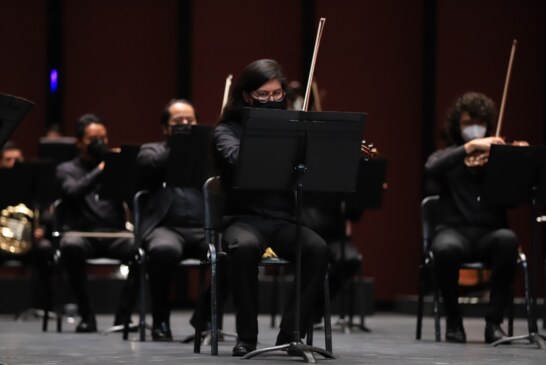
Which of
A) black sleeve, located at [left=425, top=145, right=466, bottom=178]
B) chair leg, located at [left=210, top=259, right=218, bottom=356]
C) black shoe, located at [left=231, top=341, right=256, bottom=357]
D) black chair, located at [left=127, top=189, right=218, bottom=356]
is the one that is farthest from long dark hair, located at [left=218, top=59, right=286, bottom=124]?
black sleeve, located at [left=425, top=145, right=466, bottom=178]

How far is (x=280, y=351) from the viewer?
14.1 feet

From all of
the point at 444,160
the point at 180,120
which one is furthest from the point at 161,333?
the point at 444,160

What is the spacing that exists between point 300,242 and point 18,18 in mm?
5376

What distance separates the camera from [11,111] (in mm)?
3244

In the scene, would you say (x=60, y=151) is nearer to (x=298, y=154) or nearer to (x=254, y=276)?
(x=254, y=276)

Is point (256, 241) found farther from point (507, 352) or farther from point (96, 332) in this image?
point (96, 332)

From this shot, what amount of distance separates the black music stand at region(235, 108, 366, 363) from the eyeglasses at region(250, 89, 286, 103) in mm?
459

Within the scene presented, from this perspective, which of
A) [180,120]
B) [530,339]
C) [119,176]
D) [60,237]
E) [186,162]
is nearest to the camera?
[530,339]

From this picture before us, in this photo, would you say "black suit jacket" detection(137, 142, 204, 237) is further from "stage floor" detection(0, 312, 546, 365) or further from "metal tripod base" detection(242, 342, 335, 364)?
"metal tripod base" detection(242, 342, 335, 364)

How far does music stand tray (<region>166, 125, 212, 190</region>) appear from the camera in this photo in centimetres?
503

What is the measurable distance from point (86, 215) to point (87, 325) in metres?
0.66

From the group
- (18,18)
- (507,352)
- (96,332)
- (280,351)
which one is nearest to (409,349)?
(507,352)

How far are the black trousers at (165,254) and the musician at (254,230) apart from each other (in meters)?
0.82

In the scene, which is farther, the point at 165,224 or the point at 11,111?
the point at 165,224
